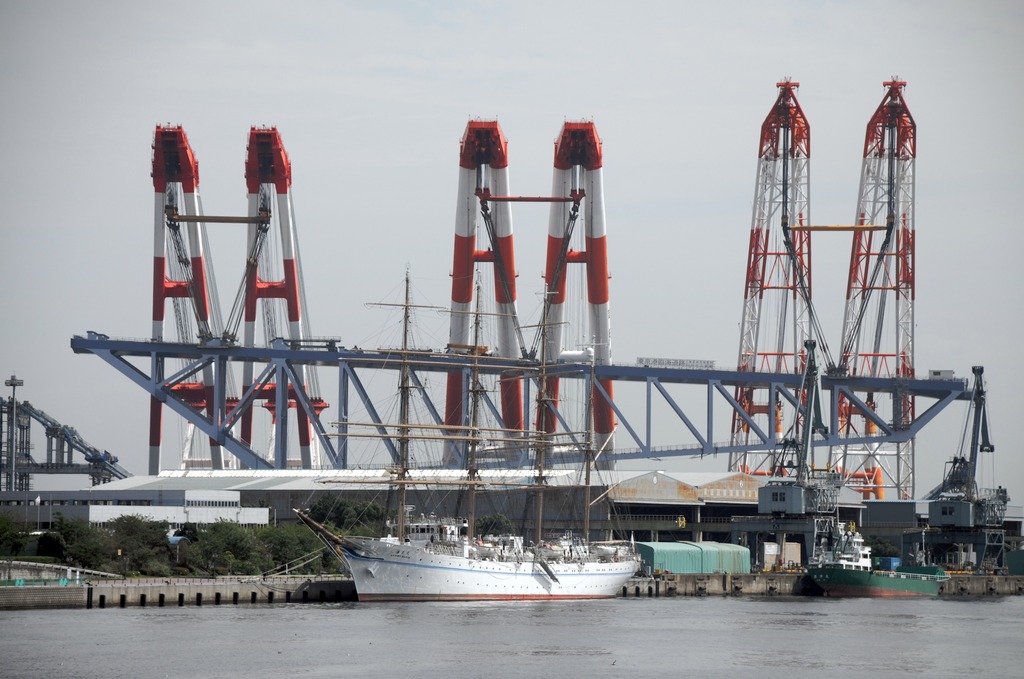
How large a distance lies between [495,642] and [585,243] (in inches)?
2740

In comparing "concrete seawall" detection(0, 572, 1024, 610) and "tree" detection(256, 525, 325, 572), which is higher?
"tree" detection(256, 525, 325, 572)

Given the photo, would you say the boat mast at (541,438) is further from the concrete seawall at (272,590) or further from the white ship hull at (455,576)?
the concrete seawall at (272,590)

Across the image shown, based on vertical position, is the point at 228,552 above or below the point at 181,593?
above

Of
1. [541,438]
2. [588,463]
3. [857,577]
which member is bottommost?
[857,577]

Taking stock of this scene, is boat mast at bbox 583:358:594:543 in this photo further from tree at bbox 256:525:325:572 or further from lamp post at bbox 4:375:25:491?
lamp post at bbox 4:375:25:491

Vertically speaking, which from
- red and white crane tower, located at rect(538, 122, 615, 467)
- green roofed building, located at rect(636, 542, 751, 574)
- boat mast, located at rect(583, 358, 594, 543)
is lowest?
green roofed building, located at rect(636, 542, 751, 574)

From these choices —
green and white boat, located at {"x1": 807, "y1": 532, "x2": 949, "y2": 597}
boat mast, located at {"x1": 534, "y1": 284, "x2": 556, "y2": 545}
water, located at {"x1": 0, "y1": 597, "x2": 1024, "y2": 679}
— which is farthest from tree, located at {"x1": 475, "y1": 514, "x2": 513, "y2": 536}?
water, located at {"x1": 0, "y1": 597, "x2": 1024, "y2": 679}

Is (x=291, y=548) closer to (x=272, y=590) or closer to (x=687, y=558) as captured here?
(x=272, y=590)

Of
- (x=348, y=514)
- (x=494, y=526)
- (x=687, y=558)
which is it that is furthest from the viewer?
(x=494, y=526)

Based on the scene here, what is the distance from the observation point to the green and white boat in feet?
350

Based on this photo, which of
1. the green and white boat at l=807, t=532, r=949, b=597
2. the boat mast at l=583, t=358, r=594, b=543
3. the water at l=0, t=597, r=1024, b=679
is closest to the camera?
the water at l=0, t=597, r=1024, b=679

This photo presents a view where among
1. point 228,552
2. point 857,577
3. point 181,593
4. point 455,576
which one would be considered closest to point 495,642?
point 181,593

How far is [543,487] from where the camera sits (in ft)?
353

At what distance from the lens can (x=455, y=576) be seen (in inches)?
3738
